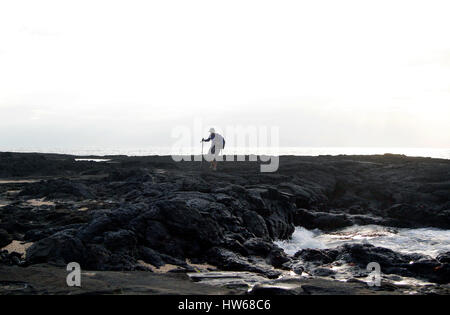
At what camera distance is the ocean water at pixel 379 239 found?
1669 centimetres

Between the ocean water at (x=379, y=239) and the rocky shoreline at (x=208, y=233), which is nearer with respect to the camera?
the rocky shoreline at (x=208, y=233)

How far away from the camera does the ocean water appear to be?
1669cm

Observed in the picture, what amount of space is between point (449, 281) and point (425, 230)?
10532mm

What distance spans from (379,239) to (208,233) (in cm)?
901

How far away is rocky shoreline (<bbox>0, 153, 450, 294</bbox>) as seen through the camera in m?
9.45

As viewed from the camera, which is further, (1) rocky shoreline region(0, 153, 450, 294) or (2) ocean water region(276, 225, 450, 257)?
(2) ocean water region(276, 225, 450, 257)

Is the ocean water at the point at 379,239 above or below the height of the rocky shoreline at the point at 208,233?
below

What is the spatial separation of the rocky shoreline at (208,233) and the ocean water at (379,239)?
30.1 inches

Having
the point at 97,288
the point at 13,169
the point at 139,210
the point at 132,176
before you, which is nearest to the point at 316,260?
the point at 139,210

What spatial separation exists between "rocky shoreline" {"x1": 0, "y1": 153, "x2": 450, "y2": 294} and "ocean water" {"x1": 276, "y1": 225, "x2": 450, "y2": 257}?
2.51 ft

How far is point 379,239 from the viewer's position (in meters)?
18.1

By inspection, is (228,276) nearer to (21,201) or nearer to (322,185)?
(21,201)

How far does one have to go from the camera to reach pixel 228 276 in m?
10.3

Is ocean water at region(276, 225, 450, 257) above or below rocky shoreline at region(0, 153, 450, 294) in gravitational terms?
below
